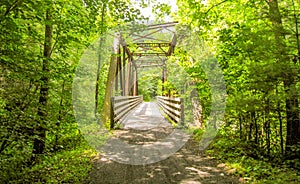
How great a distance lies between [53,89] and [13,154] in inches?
45.6

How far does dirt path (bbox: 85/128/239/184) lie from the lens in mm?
3307

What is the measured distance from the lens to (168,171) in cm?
368

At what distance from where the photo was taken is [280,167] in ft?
11.6

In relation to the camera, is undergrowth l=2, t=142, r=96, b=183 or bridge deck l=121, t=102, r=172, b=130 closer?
undergrowth l=2, t=142, r=96, b=183

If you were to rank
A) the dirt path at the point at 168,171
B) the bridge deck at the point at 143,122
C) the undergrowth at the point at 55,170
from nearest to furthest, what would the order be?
the undergrowth at the point at 55,170 < the dirt path at the point at 168,171 < the bridge deck at the point at 143,122

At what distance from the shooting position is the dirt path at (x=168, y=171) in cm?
331

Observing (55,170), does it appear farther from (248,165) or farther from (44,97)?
(248,165)

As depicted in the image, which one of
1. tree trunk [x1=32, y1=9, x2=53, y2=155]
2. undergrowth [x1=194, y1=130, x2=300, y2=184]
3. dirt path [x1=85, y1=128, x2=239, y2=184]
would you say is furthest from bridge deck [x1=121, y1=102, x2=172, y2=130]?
tree trunk [x1=32, y1=9, x2=53, y2=155]

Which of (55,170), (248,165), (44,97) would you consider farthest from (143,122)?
(44,97)

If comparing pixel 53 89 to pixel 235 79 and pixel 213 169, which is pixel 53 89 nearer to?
pixel 213 169

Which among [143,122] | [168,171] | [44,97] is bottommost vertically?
[168,171]

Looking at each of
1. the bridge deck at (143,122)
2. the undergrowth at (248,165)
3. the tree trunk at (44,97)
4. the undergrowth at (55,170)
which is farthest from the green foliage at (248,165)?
the bridge deck at (143,122)

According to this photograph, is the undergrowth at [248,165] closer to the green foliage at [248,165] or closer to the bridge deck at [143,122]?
the green foliage at [248,165]

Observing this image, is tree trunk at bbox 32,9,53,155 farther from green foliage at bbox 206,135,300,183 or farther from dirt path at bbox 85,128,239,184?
green foliage at bbox 206,135,300,183
